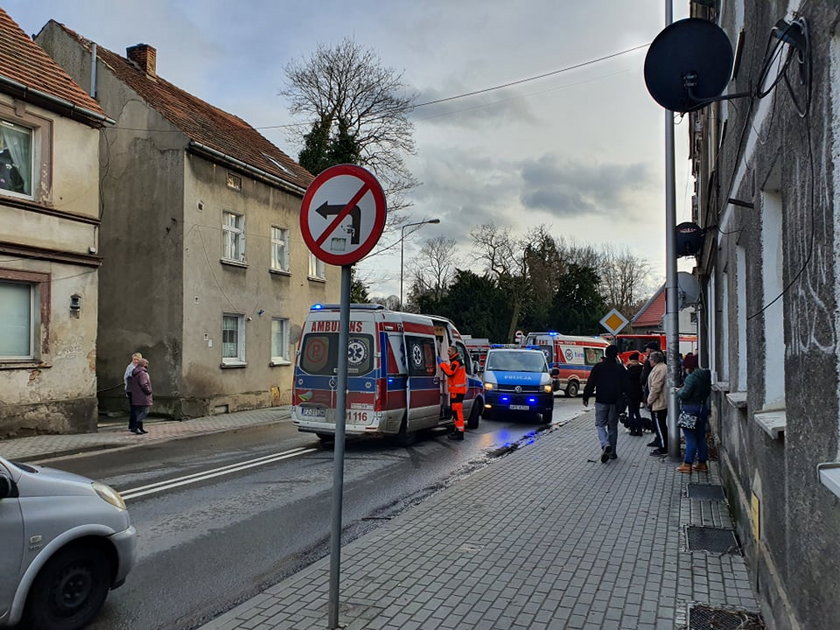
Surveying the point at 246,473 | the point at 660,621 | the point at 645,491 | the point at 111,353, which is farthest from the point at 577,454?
the point at 111,353

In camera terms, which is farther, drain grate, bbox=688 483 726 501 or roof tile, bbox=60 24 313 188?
roof tile, bbox=60 24 313 188

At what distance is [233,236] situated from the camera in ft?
64.9

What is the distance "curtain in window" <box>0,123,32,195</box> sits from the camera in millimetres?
12867

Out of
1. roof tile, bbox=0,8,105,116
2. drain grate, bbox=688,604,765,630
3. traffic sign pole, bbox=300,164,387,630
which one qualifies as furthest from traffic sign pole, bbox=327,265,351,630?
roof tile, bbox=0,8,105,116

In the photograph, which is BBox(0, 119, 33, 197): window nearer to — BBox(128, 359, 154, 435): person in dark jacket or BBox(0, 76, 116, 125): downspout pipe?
BBox(0, 76, 116, 125): downspout pipe

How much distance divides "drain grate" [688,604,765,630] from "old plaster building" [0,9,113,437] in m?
12.4

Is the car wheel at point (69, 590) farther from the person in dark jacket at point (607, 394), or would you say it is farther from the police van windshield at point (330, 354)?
the person in dark jacket at point (607, 394)

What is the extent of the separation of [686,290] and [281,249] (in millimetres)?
14573

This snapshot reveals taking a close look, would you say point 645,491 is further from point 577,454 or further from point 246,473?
point 246,473

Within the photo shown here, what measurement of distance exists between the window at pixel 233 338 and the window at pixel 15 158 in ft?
22.8

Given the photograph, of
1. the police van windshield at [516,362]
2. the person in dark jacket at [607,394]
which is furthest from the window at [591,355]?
the person in dark jacket at [607,394]

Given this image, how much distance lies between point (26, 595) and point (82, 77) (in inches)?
731

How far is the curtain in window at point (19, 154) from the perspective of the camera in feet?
42.2

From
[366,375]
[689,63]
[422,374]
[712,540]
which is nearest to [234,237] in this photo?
[422,374]
